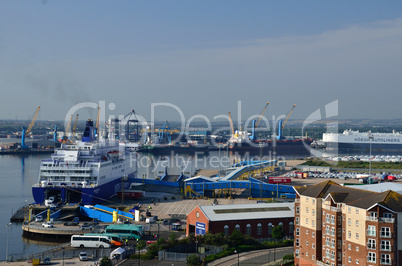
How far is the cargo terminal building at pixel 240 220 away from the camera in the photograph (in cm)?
1773

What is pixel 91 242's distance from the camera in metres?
17.6

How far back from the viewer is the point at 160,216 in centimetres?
2225

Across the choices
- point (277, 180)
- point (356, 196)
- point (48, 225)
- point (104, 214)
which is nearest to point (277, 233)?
point (356, 196)

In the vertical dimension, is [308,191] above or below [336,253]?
above

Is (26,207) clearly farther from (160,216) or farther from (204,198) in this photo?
(204,198)

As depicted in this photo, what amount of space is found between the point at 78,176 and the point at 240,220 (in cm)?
1011

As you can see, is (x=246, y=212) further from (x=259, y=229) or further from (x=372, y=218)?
(x=372, y=218)

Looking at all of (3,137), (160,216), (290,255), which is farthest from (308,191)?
(3,137)

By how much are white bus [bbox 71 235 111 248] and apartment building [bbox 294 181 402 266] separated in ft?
20.0

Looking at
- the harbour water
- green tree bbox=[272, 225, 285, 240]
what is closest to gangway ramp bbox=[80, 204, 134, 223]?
the harbour water

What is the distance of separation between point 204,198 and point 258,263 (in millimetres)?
12681

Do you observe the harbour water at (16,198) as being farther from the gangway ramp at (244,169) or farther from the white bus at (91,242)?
the gangway ramp at (244,169)

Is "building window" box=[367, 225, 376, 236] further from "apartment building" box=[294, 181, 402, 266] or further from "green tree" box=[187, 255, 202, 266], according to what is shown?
"green tree" box=[187, 255, 202, 266]

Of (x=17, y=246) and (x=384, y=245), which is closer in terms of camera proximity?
(x=384, y=245)
